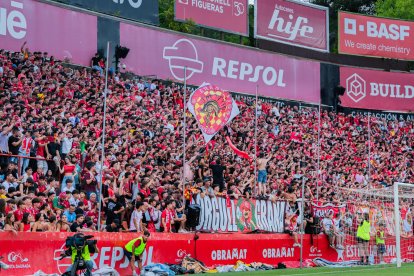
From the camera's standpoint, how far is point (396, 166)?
4012 cm

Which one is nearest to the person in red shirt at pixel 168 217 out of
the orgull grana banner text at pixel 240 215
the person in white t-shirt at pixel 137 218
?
the person in white t-shirt at pixel 137 218

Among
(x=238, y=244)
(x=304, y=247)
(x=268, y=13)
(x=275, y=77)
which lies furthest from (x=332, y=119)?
(x=238, y=244)

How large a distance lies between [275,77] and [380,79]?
8560 mm

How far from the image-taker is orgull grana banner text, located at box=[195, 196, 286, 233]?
24.0 m

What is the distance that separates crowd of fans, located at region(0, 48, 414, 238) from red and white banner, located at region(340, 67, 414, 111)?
786cm

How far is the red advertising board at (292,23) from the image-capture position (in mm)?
42812

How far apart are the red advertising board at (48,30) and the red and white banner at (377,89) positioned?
18.4 metres

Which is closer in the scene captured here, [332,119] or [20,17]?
[20,17]

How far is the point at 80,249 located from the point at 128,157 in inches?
303

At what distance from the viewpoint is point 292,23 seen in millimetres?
44344

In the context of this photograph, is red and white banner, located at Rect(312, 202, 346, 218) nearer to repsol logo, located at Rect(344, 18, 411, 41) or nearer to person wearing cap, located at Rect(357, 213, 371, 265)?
person wearing cap, located at Rect(357, 213, 371, 265)

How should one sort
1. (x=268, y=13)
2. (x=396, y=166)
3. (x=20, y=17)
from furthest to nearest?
(x=268, y=13), (x=396, y=166), (x=20, y=17)

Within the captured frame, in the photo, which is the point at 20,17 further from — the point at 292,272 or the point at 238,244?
the point at 292,272

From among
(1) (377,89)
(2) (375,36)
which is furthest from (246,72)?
(2) (375,36)
